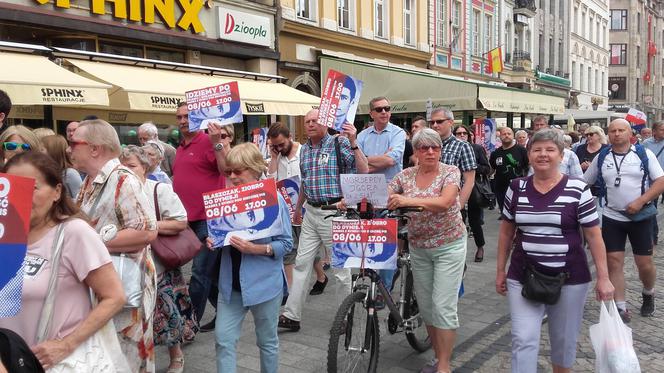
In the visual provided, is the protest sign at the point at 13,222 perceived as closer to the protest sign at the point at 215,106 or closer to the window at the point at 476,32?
the protest sign at the point at 215,106

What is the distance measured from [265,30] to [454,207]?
1315 cm

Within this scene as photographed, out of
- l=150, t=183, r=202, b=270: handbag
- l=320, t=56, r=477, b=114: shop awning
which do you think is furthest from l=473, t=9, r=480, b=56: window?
l=150, t=183, r=202, b=270: handbag

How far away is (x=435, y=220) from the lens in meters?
4.20

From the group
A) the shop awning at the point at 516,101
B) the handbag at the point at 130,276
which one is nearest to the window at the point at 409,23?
the shop awning at the point at 516,101

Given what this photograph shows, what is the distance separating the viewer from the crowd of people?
2.33m

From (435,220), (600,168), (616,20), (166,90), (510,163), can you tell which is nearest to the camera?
(435,220)

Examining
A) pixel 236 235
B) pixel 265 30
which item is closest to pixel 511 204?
pixel 236 235

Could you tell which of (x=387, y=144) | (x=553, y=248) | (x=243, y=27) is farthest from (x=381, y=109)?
(x=243, y=27)

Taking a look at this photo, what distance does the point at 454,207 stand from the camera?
4.24m

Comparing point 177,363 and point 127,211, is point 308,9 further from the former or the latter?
point 127,211

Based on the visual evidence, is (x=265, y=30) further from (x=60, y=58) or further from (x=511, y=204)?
(x=511, y=204)

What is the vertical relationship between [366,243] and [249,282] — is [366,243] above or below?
above

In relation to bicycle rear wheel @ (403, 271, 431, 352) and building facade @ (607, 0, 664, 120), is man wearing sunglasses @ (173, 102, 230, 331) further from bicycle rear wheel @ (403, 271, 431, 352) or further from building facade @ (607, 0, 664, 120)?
building facade @ (607, 0, 664, 120)

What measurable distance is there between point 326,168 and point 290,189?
146 cm
